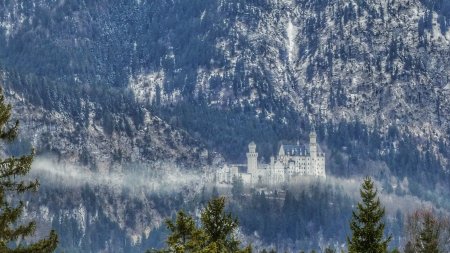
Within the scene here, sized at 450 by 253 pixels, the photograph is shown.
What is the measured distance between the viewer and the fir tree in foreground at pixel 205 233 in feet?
167

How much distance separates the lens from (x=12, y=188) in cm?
4662

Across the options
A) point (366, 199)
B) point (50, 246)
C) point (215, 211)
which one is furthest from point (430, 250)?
point (50, 246)

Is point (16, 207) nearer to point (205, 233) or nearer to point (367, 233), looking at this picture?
point (205, 233)

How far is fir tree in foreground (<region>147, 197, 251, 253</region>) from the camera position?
50875mm

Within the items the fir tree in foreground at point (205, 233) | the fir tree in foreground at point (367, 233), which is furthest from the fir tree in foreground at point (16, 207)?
the fir tree in foreground at point (367, 233)

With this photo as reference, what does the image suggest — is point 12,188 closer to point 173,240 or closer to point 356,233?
point 173,240

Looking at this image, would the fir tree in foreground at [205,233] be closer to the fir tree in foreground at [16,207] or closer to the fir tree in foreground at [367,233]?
the fir tree in foreground at [16,207]

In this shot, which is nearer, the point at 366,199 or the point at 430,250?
the point at 366,199

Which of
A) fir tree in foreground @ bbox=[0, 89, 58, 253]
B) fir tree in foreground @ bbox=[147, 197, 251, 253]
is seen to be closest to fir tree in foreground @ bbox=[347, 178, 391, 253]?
fir tree in foreground @ bbox=[147, 197, 251, 253]

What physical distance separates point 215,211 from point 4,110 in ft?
49.4

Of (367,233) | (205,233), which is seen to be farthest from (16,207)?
(367,233)

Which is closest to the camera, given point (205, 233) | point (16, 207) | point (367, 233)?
point (16, 207)

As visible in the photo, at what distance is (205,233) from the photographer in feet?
186

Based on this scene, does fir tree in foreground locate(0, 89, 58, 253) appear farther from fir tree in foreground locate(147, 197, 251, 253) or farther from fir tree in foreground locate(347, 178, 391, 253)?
fir tree in foreground locate(347, 178, 391, 253)
